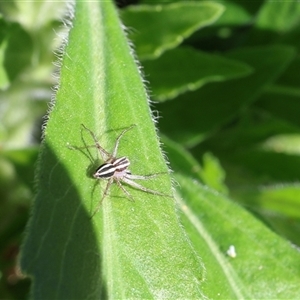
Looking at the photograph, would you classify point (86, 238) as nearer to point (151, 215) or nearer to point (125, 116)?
point (151, 215)

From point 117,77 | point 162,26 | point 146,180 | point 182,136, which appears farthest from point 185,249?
point 182,136

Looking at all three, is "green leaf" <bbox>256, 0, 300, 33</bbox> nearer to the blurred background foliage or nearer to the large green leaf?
the blurred background foliage

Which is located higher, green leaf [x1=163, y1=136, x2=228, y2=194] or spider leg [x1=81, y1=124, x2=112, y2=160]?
spider leg [x1=81, y1=124, x2=112, y2=160]

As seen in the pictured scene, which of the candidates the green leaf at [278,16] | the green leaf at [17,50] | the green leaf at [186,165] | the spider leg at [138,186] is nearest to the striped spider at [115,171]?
the spider leg at [138,186]

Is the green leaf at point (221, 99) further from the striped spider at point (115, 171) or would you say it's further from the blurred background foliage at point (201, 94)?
the striped spider at point (115, 171)

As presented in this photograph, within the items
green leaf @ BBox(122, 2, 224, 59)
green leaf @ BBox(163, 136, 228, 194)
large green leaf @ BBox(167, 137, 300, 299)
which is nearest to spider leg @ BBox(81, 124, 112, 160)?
large green leaf @ BBox(167, 137, 300, 299)

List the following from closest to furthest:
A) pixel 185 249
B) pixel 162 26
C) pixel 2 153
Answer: pixel 185 249, pixel 162 26, pixel 2 153

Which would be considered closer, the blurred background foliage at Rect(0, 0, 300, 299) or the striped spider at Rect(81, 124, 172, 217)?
the striped spider at Rect(81, 124, 172, 217)
